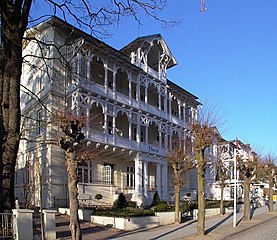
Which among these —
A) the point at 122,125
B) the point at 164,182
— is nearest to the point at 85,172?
the point at 122,125

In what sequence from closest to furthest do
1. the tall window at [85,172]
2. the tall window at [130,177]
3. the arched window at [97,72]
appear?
the tall window at [85,172] → the arched window at [97,72] → the tall window at [130,177]

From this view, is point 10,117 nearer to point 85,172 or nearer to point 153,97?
point 85,172

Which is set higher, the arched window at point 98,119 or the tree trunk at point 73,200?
the arched window at point 98,119

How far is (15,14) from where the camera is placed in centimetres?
1609

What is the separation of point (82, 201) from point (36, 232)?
49.8 feet

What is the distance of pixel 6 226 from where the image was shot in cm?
1489

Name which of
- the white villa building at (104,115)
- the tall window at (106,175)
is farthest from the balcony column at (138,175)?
the tall window at (106,175)

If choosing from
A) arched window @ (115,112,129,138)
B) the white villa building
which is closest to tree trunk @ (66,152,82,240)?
the white villa building

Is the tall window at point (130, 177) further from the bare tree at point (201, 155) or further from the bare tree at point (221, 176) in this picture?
the bare tree at point (201, 155)

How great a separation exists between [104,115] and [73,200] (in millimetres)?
21405

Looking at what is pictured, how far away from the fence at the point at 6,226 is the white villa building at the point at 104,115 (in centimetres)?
992

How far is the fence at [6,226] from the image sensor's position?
14781mm

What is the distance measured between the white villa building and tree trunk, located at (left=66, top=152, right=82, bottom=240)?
13.0 metres

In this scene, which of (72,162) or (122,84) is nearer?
(72,162)
